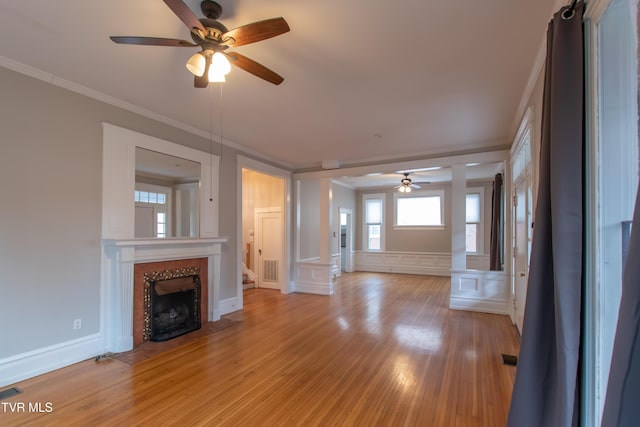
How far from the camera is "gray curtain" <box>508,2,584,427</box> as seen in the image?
1458 millimetres

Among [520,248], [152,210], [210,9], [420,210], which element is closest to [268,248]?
[152,210]

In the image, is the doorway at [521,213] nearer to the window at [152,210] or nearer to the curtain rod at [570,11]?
the curtain rod at [570,11]

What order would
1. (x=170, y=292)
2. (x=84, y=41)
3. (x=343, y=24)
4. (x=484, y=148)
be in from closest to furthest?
(x=343, y=24), (x=84, y=41), (x=170, y=292), (x=484, y=148)

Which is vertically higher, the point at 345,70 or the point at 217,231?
the point at 345,70

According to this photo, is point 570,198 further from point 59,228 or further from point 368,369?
point 59,228

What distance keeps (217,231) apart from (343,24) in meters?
3.56

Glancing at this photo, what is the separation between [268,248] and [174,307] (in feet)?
10.9

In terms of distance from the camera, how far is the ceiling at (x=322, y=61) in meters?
2.07

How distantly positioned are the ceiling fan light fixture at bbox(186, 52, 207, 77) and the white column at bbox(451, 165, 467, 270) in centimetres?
440

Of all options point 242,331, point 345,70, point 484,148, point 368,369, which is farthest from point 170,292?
point 484,148

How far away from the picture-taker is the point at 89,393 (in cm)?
258

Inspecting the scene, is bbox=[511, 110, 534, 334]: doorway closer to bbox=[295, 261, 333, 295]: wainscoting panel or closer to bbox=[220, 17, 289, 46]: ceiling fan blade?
bbox=[220, 17, 289, 46]: ceiling fan blade

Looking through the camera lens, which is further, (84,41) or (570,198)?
(84,41)

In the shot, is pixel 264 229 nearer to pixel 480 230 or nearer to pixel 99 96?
pixel 99 96
